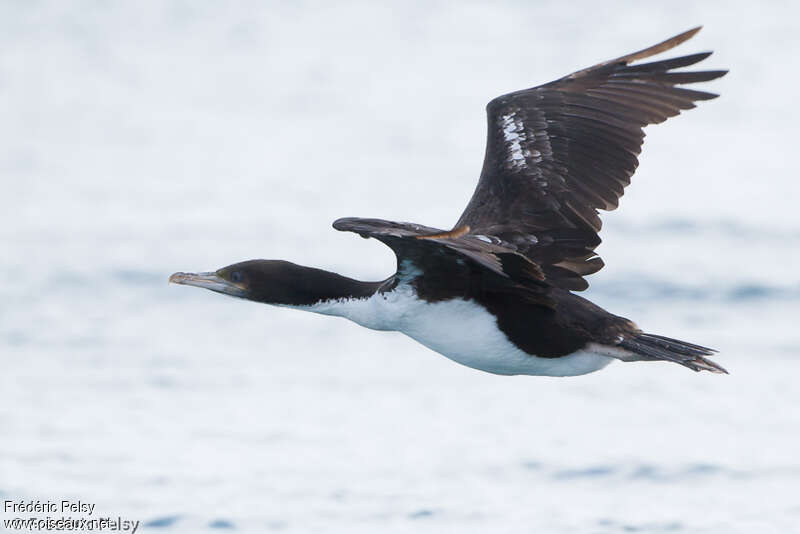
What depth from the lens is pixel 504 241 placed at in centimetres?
892

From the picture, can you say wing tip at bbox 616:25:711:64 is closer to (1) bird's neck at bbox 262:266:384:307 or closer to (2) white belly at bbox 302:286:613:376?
(2) white belly at bbox 302:286:613:376

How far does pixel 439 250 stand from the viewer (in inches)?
310

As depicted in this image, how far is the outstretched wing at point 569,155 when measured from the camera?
355 inches

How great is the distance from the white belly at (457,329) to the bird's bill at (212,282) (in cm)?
64

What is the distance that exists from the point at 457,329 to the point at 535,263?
639mm

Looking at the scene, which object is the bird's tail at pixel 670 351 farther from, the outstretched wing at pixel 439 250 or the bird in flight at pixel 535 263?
the outstretched wing at pixel 439 250

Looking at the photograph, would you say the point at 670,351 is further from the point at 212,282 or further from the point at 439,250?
the point at 212,282

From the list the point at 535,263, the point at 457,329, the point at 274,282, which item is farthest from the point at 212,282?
the point at 535,263

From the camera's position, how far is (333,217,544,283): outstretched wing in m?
6.86

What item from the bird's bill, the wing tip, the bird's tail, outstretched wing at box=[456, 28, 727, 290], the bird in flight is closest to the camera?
the bird's tail

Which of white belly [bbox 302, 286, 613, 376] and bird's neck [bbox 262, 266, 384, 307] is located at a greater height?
bird's neck [bbox 262, 266, 384, 307]

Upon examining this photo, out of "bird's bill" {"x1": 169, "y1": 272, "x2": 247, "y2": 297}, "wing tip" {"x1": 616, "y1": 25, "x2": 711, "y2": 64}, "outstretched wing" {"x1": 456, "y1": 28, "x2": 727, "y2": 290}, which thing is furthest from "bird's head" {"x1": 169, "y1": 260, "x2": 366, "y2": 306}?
"wing tip" {"x1": 616, "y1": 25, "x2": 711, "y2": 64}

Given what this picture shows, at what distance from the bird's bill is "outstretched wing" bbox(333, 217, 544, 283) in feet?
4.03

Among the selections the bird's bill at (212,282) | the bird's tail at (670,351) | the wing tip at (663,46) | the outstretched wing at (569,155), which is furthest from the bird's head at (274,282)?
the wing tip at (663,46)
